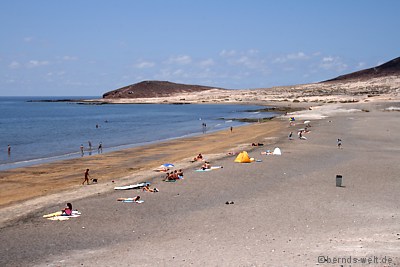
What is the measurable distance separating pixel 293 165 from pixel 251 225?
41.7 ft

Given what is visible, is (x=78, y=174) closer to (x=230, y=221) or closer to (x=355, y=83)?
(x=230, y=221)

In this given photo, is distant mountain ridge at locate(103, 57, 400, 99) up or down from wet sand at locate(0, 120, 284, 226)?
up

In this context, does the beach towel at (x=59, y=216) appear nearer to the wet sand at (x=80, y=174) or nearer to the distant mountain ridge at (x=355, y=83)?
the wet sand at (x=80, y=174)

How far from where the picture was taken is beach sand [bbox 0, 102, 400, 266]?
11.8 m

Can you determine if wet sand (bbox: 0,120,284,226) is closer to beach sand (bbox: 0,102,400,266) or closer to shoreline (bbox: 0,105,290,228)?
shoreline (bbox: 0,105,290,228)

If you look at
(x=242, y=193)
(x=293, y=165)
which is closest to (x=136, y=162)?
(x=293, y=165)

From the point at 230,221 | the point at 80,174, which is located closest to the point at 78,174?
the point at 80,174

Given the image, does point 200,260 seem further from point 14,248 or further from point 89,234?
point 14,248

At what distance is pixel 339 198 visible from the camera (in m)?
18.5

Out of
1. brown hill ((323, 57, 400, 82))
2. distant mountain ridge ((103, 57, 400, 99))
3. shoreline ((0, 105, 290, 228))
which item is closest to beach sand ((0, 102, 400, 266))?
shoreline ((0, 105, 290, 228))

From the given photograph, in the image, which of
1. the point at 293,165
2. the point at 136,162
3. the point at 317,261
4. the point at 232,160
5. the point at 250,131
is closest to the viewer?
the point at 317,261

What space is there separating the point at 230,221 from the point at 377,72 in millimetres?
178216

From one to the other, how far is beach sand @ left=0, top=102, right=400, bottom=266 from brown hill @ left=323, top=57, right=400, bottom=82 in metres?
155

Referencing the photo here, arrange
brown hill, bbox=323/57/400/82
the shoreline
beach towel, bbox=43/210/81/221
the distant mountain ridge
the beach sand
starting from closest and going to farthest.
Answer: the beach sand → beach towel, bbox=43/210/81/221 → the shoreline → the distant mountain ridge → brown hill, bbox=323/57/400/82
